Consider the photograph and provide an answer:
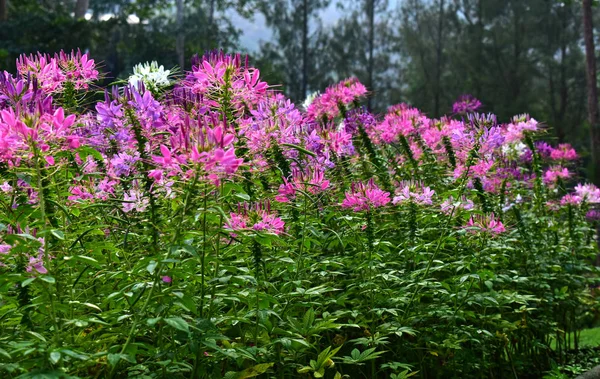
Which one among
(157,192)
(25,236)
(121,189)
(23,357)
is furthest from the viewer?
(121,189)

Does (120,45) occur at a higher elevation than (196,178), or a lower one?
higher

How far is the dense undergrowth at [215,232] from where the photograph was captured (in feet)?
6.20

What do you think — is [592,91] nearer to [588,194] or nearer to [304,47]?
[588,194]

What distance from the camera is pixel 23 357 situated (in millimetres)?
2061

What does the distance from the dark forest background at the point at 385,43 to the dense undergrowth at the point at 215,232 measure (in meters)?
12.3

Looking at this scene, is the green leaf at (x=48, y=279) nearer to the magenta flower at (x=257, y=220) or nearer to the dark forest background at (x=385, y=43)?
the magenta flower at (x=257, y=220)

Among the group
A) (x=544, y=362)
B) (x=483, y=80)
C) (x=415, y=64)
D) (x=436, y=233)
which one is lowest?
(x=544, y=362)

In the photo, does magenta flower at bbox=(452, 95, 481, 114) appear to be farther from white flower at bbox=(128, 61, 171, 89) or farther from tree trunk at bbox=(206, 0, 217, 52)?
tree trunk at bbox=(206, 0, 217, 52)

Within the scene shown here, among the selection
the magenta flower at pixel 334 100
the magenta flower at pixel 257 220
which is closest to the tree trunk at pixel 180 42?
the magenta flower at pixel 334 100

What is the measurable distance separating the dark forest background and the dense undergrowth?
1231 centimetres

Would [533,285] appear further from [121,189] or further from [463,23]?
[463,23]

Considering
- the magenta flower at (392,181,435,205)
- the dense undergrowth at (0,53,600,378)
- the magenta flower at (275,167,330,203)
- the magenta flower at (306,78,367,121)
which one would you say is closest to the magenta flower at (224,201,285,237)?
the dense undergrowth at (0,53,600,378)

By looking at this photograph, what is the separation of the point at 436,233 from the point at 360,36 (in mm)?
24449

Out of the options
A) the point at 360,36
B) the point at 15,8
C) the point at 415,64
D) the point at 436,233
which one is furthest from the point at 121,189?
the point at 360,36
